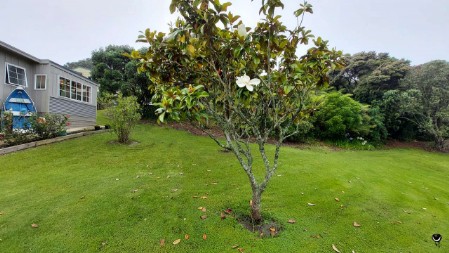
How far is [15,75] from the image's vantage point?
9734 millimetres

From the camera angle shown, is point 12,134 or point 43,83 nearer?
point 12,134

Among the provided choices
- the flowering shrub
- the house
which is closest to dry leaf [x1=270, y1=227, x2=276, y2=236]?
the flowering shrub

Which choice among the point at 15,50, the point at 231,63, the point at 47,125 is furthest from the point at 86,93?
the point at 231,63

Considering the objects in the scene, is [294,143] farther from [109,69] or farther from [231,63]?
[109,69]

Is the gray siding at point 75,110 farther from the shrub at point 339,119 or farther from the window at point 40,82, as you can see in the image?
the shrub at point 339,119

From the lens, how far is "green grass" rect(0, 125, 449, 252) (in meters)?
2.82

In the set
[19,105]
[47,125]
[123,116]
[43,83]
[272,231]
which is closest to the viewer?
[272,231]

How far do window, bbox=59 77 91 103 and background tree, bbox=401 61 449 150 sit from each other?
2049cm

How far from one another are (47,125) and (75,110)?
4.33 meters

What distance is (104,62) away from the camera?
58.5ft

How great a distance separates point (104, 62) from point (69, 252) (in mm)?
18357

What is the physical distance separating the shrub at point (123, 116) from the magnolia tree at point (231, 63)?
6.08 m

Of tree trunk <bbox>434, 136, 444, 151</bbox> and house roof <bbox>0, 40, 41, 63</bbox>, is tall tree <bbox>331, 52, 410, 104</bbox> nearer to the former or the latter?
tree trunk <bbox>434, 136, 444, 151</bbox>

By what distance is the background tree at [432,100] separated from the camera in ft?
48.4
